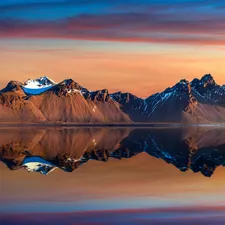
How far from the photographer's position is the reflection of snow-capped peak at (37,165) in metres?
40.9

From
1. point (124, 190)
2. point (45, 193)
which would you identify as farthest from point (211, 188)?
point (45, 193)

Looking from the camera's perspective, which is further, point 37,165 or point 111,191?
point 37,165

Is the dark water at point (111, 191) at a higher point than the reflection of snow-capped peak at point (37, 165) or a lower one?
lower

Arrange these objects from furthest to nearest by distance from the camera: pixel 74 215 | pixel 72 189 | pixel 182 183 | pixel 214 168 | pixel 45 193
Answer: pixel 214 168, pixel 182 183, pixel 72 189, pixel 45 193, pixel 74 215

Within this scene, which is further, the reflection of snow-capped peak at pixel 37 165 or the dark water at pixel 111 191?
the reflection of snow-capped peak at pixel 37 165

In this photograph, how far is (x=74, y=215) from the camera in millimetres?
23422

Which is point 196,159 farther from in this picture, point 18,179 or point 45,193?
point 45,193

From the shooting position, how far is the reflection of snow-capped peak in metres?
40.9

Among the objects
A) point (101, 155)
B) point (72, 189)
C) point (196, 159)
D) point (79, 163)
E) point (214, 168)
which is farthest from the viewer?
point (101, 155)

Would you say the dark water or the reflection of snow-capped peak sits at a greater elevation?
the reflection of snow-capped peak

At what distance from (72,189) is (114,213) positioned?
25.0 ft

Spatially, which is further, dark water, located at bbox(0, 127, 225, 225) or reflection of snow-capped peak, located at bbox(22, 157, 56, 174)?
reflection of snow-capped peak, located at bbox(22, 157, 56, 174)

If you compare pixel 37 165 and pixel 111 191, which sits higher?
pixel 37 165

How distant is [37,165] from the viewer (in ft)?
146
